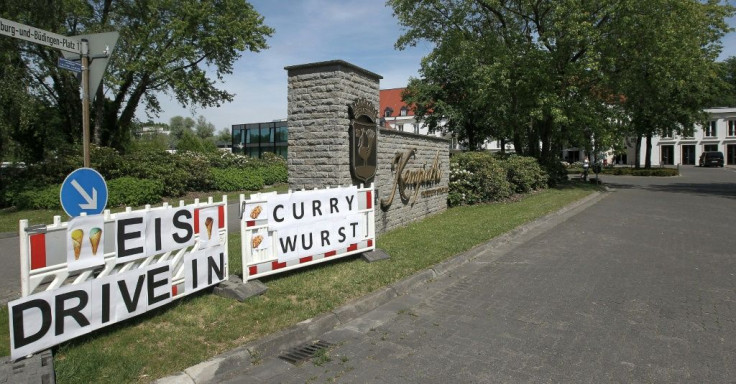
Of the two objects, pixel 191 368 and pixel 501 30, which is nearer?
pixel 191 368

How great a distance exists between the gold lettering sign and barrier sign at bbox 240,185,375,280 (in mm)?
2698

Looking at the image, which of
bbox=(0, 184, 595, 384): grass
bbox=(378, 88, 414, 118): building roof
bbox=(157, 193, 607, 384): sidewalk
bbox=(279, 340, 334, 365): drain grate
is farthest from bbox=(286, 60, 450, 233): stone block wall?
bbox=(378, 88, 414, 118): building roof

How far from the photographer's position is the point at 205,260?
18.2ft

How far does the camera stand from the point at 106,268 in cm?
450

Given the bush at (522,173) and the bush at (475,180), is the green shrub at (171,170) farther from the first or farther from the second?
the bush at (522,173)

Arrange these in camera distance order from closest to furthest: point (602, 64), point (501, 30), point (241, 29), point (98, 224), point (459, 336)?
point (98, 224) → point (459, 336) → point (602, 64) → point (501, 30) → point (241, 29)

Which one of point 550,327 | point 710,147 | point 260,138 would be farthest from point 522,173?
point 710,147

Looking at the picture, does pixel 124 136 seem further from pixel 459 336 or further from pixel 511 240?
pixel 459 336

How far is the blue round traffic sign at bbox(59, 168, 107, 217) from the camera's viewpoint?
508 centimetres

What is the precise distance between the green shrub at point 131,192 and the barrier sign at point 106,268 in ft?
40.1

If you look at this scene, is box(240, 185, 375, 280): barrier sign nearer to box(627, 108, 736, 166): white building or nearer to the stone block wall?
the stone block wall

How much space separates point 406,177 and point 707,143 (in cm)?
7296

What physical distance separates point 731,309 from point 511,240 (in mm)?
4878

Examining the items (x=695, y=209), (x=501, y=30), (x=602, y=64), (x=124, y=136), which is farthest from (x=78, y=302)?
(x=124, y=136)
